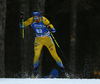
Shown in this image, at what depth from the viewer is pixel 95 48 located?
72.2 feet

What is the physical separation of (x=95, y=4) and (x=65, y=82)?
1282 centimetres

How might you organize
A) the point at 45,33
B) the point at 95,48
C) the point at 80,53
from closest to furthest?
the point at 45,33 < the point at 80,53 < the point at 95,48

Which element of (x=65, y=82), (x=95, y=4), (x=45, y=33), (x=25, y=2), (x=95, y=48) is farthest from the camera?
(x=95, y=48)

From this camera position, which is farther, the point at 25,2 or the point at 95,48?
the point at 95,48

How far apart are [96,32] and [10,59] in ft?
21.7

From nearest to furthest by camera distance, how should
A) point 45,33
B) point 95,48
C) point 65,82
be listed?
point 65,82 < point 45,33 < point 95,48

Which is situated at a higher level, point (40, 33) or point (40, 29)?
point (40, 29)

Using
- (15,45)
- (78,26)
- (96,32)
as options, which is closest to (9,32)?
(15,45)

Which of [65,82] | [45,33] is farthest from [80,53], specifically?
[65,82]

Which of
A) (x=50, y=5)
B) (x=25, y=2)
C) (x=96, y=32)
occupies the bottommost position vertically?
(x=96, y=32)

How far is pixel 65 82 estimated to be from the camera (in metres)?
6.97

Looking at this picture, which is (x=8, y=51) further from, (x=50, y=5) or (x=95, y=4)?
(x=95, y=4)

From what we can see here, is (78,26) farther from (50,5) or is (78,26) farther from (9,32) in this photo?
(9,32)

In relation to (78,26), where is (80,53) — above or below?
below
